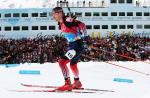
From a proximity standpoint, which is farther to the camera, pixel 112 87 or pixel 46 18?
pixel 46 18

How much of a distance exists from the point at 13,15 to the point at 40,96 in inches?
2249

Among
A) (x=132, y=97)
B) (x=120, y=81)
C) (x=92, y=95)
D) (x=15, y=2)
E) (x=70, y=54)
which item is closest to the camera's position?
(x=132, y=97)

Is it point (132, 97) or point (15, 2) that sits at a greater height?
point (132, 97)

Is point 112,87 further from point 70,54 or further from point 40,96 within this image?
point 40,96

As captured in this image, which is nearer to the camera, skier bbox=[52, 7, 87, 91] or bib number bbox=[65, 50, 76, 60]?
skier bbox=[52, 7, 87, 91]

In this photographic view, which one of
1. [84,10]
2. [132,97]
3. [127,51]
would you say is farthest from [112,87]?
[84,10]

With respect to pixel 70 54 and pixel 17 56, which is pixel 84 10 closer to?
pixel 17 56

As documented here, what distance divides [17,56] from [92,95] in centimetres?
1814

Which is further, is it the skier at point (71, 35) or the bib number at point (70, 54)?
the bib number at point (70, 54)

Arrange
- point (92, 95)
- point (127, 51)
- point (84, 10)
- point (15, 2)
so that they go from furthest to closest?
point (15, 2) < point (84, 10) < point (127, 51) < point (92, 95)

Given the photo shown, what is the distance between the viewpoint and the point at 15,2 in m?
174

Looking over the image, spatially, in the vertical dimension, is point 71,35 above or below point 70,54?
above

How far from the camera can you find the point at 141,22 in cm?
6512

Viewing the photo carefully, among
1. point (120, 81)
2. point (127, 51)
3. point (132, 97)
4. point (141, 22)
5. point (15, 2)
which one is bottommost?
point (15, 2)
